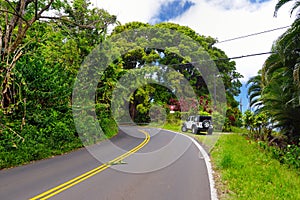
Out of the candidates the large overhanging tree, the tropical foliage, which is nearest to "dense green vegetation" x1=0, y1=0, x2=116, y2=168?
the large overhanging tree

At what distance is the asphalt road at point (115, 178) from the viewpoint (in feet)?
22.3

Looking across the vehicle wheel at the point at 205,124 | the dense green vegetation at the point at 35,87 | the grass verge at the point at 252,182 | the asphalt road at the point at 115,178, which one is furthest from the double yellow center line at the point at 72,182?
the vehicle wheel at the point at 205,124

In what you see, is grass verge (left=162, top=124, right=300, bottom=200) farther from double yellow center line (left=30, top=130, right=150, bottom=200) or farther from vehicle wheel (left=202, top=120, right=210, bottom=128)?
vehicle wheel (left=202, top=120, right=210, bottom=128)

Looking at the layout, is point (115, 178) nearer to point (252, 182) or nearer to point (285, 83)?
point (252, 182)

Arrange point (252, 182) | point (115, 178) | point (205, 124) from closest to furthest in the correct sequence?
point (252, 182), point (115, 178), point (205, 124)

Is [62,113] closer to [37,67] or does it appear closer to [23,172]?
[37,67]

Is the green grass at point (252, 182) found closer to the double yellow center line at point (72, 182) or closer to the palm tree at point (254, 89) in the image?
the double yellow center line at point (72, 182)

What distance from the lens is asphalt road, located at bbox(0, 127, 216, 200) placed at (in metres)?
6.80

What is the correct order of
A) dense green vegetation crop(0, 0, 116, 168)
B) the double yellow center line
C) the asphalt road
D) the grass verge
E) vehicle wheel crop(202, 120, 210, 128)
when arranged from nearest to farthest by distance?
Result: the grass verge, the double yellow center line, the asphalt road, dense green vegetation crop(0, 0, 116, 168), vehicle wheel crop(202, 120, 210, 128)

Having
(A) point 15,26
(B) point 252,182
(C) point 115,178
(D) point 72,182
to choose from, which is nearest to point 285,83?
(B) point 252,182

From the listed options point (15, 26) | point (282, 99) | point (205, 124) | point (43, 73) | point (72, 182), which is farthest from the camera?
point (205, 124)

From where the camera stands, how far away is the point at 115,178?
8.43m

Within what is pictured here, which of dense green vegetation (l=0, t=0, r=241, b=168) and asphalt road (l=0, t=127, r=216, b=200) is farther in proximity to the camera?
dense green vegetation (l=0, t=0, r=241, b=168)

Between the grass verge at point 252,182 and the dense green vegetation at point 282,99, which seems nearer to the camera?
the grass verge at point 252,182
